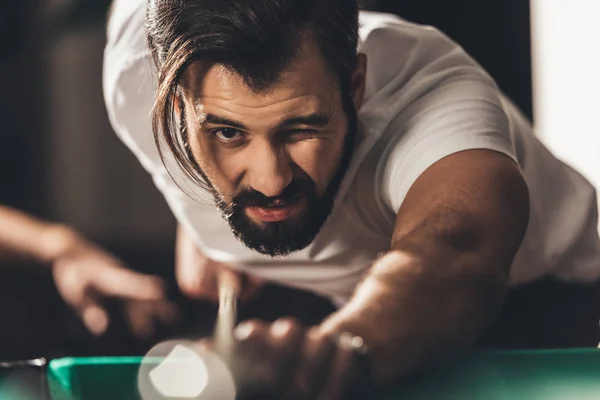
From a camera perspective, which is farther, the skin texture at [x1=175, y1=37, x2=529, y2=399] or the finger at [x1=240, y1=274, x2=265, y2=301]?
the finger at [x1=240, y1=274, x2=265, y2=301]

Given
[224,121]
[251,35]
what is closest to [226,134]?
[224,121]

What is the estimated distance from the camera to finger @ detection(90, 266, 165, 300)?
1222 mm

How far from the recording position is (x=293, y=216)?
0.93m

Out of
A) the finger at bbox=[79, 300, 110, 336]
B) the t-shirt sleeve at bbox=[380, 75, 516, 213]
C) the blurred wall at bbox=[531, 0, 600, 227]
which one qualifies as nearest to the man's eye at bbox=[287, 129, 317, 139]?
the t-shirt sleeve at bbox=[380, 75, 516, 213]

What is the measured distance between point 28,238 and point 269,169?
0.53 m

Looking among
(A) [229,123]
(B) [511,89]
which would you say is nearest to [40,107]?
(A) [229,123]

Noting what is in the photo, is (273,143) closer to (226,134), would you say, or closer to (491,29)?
(226,134)

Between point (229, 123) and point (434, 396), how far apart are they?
1.24ft

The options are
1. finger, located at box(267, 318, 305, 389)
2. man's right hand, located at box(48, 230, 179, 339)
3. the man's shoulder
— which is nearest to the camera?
finger, located at box(267, 318, 305, 389)

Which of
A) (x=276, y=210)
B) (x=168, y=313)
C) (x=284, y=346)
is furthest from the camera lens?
(x=168, y=313)

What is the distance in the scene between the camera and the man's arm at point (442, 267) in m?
0.68

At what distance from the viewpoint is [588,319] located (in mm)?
1054

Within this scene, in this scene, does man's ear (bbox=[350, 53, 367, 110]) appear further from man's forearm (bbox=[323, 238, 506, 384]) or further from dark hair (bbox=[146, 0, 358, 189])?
man's forearm (bbox=[323, 238, 506, 384])

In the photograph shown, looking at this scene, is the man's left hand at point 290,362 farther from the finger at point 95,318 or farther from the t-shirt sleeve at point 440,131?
the finger at point 95,318
